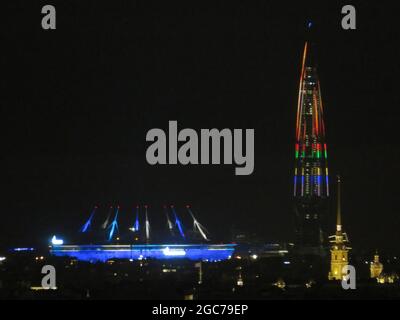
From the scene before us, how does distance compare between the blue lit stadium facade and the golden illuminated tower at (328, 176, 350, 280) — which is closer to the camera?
the golden illuminated tower at (328, 176, 350, 280)

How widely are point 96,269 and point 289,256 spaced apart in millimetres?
5044

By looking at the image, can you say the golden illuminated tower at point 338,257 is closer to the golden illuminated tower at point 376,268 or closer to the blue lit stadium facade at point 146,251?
the golden illuminated tower at point 376,268

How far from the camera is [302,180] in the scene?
29.6 meters

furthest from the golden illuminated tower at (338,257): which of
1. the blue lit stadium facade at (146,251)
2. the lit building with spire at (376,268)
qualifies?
the blue lit stadium facade at (146,251)

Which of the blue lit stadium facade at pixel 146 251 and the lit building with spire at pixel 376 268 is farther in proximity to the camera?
the blue lit stadium facade at pixel 146 251

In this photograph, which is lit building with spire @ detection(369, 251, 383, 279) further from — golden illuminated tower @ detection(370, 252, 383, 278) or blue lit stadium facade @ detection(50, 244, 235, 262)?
blue lit stadium facade @ detection(50, 244, 235, 262)

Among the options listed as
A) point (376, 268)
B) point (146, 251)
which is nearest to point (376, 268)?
point (376, 268)

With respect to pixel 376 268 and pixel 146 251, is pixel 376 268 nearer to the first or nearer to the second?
pixel 376 268

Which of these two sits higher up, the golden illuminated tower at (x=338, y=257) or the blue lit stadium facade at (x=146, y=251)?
the golden illuminated tower at (x=338, y=257)

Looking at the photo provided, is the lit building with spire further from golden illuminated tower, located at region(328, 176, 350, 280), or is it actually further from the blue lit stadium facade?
the blue lit stadium facade

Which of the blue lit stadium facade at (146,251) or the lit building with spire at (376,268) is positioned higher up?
the lit building with spire at (376,268)

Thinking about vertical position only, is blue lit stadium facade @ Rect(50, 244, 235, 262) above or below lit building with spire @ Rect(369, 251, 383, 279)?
below

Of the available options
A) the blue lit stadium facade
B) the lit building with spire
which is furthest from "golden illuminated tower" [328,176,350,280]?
the blue lit stadium facade
